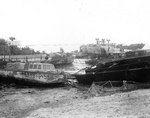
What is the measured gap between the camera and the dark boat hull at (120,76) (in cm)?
2023

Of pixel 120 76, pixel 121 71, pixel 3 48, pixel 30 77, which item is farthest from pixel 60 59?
pixel 121 71

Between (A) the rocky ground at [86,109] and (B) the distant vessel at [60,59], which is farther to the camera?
(B) the distant vessel at [60,59]

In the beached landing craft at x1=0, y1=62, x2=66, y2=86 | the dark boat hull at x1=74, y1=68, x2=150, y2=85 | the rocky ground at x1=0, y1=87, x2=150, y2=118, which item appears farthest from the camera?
the beached landing craft at x1=0, y1=62, x2=66, y2=86

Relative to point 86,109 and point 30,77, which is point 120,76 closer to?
point 30,77

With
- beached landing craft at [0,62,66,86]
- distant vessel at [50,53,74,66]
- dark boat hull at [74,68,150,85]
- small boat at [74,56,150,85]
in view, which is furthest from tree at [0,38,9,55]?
dark boat hull at [74,68,150,85]

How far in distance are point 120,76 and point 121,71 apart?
1.58 ft

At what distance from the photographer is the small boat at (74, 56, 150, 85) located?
2033cm

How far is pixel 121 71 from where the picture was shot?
21.2 meters

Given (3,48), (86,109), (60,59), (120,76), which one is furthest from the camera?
(60,59)

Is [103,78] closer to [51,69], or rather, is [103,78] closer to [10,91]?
[51,69]

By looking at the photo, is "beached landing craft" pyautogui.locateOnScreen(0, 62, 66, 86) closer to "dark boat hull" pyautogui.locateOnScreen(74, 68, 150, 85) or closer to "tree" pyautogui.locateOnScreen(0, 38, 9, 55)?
"dark boat hull" pyautogui.locateOnScreen(74, 68, 150, 85)

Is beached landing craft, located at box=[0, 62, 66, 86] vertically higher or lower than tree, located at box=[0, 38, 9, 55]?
lower

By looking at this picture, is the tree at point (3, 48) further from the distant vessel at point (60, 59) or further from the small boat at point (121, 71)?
the small boat at point (121, 71)

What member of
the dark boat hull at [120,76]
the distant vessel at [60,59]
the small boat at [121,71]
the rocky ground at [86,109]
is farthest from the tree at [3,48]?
the rocky ground at [86,109]
